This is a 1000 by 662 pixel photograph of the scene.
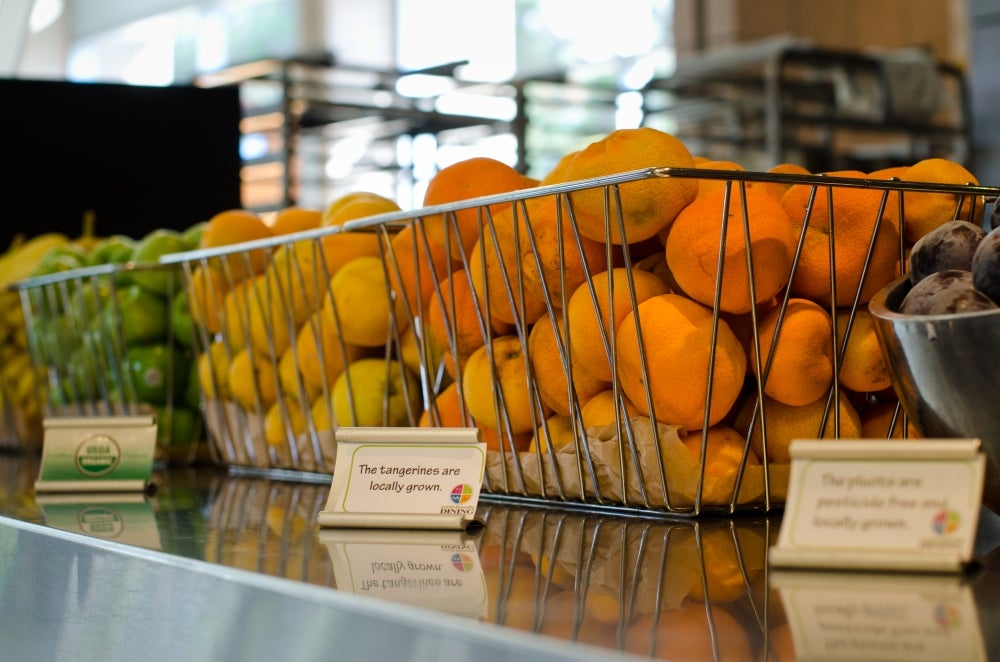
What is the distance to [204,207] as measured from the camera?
1.82m

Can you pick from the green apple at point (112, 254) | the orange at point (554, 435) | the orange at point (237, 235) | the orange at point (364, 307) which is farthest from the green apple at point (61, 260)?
the orange at point (554, 435)

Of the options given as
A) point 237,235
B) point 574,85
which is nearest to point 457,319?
point 237,235

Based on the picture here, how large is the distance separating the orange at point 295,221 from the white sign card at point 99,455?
214 millimetres

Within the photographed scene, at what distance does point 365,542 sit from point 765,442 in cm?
21

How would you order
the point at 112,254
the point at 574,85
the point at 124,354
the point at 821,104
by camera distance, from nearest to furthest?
1. the point at 124,354
2. the point at 112,254
3. the point at 574,85
4. the point at 821,104

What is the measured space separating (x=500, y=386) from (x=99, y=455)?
37cm

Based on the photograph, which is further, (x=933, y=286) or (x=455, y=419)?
(x=455, y=419)

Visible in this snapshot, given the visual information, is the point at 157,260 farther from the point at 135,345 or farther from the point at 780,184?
the point at 780,184

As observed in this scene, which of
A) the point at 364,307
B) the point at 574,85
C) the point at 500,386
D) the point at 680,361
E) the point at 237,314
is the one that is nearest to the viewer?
the point at 680,361

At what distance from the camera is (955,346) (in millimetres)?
467

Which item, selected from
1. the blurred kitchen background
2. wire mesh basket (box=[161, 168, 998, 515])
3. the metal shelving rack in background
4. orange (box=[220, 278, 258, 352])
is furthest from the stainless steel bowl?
the metal shelving rack in background

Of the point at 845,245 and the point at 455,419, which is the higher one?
the point at 845,245

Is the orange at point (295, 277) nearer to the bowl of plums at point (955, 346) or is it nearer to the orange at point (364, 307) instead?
the orange at point (364, 307)

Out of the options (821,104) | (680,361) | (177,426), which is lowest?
(177,426)
